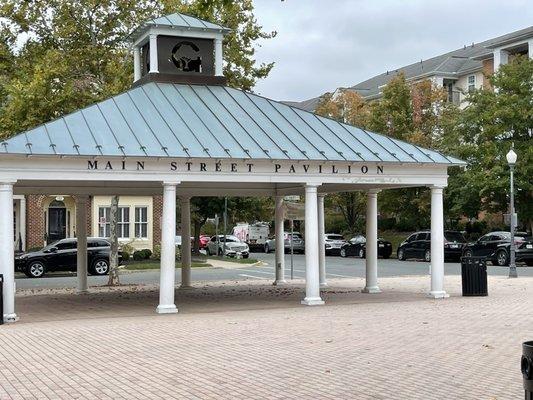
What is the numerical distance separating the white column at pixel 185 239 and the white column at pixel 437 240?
26.2 ft

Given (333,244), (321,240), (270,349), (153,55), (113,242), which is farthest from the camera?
(333,244)

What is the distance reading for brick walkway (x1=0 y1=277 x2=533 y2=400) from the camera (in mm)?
9094

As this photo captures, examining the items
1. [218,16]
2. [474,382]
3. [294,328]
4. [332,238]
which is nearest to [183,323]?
[294,328]

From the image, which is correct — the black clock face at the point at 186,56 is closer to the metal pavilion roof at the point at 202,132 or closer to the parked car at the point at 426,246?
the metal pavilion roof at the point at 202,132

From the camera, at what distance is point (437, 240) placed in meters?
20.0

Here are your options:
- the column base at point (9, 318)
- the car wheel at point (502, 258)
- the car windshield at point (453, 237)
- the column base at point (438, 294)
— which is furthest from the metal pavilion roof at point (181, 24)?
the car windshield at point (453, 237)

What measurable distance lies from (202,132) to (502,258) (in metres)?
22.6

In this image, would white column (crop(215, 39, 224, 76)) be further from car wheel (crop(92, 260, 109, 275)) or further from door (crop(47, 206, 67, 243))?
door (crop(47, 206, 67, 243))

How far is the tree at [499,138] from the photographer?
40.6m

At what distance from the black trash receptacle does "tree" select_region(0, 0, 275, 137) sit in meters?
11.5

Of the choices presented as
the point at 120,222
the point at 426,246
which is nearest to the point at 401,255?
the point at 426,246

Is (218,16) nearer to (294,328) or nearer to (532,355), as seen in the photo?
(294,328)

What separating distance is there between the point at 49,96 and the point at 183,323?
12402 mm

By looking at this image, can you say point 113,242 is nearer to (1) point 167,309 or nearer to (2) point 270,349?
(1) point 167,309
